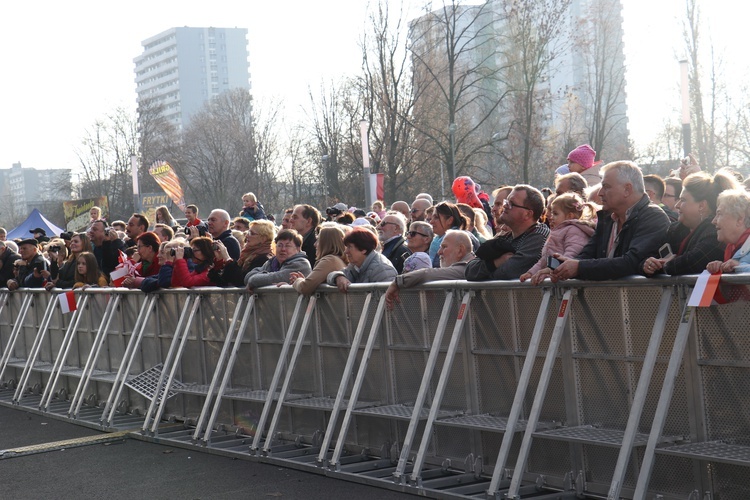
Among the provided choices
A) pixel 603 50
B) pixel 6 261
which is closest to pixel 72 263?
pixel 6 261

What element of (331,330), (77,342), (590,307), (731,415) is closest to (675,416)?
(731,415)

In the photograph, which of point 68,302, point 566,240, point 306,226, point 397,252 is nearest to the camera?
point 566,240

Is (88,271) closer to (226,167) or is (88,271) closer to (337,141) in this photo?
(337,141)

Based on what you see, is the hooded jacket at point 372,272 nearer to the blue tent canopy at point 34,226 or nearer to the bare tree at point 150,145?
the blue tent canopy at point 34,226

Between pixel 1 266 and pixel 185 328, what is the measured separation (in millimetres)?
8109

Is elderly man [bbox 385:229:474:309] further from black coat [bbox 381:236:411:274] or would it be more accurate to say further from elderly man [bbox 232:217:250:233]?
elderly man [bbox 232:217:250:233]

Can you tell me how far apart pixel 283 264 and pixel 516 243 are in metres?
3.19

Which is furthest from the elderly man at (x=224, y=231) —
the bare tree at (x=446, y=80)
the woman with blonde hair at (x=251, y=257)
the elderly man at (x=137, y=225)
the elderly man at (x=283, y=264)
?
the bare tree at (x=446, y=80)

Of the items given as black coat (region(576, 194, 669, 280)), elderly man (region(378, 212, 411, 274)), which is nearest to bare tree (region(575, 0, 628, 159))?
elderly man (region(378, 212, 411, 274))

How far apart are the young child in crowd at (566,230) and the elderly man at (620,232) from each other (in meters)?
0.17

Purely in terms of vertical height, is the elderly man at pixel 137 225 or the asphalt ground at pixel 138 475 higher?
the elderly man at pixel 137 225

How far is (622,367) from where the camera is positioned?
6.96 m

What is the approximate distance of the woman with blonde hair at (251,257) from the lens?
1119cm

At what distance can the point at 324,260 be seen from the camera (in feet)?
32.1
